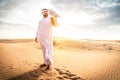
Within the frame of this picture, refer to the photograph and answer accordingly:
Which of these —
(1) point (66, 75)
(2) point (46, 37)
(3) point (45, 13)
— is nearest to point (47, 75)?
(1) point (66, 75)

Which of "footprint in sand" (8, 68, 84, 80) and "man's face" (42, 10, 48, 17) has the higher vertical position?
"man's face" (42, 10, 48, 17)

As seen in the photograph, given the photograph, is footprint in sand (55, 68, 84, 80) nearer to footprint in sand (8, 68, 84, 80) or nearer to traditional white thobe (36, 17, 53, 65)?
footprint in sand (8, 68, 84, 80)

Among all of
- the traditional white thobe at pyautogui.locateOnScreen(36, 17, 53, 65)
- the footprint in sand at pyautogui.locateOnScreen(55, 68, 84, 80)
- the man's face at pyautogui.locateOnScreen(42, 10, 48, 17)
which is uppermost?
the man's face at pyautogui.locateOnScreen(42, 10, 48, 17)

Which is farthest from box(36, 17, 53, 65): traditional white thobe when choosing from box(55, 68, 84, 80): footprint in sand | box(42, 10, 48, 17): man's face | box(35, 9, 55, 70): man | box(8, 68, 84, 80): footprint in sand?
box(55, 68, 84, 80): footprint in sand

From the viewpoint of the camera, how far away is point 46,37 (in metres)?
8.25

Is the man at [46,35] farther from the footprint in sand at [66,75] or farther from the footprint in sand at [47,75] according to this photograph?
Answer: the footprint in sand at [66,75]

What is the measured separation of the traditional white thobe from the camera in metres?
8.17

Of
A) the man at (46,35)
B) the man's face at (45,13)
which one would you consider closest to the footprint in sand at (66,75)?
the man at (46,35)

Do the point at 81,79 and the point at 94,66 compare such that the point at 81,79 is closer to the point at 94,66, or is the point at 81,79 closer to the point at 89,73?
the point at 89,73

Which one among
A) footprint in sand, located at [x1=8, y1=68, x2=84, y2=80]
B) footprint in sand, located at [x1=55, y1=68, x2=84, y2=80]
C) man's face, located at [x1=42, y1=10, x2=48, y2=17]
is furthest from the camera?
man's face, located at [x1=42, y1=10, x2=48, y2=17]

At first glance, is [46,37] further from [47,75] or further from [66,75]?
[66,75]

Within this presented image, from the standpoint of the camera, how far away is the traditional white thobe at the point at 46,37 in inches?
322

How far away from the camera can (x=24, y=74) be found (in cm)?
738

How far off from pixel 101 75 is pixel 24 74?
368cm
